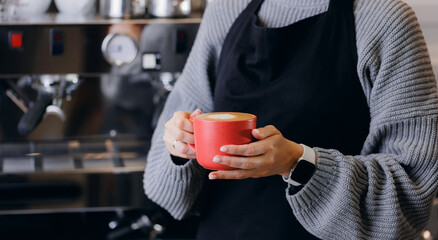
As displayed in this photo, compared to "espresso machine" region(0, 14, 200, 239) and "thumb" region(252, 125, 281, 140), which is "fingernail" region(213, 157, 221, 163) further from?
"espresso machine" region(0, 14, 200, 239)

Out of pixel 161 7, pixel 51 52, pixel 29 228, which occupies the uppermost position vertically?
pixel 161 7

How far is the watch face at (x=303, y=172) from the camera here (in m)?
0.89

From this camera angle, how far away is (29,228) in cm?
189

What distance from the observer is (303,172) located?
897 mm

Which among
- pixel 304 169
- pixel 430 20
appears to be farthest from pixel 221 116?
pixel 430 20

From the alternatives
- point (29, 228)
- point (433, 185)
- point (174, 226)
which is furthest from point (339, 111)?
point (29, 228)

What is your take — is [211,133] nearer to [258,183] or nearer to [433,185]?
[258,183]

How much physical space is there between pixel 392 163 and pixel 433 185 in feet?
0.27

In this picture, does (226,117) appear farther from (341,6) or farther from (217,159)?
(341,6)

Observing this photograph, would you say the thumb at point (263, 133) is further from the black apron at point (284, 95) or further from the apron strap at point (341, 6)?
the apron strap at point (341, 6)

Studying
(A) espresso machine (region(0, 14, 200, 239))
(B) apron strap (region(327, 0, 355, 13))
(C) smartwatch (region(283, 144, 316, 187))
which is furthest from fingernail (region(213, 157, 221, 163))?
(A) espresso machine (region(0, 14, 200, 239))

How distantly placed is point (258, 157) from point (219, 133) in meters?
0.07

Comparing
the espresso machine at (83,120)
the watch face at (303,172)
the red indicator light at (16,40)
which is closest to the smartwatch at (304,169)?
the watch face at (303,172)

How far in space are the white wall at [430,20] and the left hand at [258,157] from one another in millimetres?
850
